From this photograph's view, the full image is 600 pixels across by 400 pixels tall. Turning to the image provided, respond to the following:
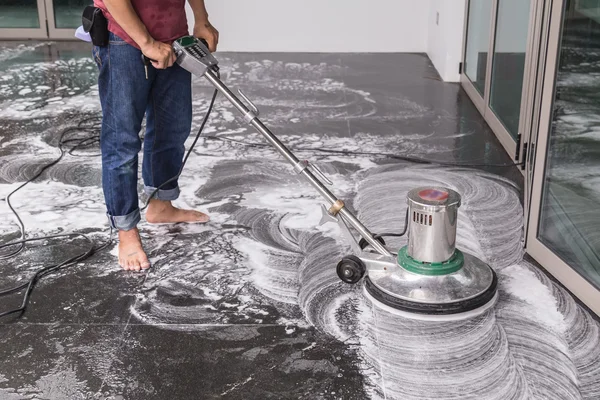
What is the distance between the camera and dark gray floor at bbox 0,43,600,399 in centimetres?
191

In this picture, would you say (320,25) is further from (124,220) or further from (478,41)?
(124,220)

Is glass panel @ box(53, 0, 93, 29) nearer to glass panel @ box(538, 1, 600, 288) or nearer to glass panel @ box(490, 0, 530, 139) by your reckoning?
glass panel @ box(490, 0, 530, 139)

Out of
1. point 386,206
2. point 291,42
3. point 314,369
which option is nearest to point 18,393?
point 314,369

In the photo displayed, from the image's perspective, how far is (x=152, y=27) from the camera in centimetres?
230

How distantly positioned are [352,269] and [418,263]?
0.19 metres

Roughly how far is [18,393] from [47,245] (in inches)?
33.3

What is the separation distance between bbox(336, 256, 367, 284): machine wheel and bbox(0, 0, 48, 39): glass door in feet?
14.7

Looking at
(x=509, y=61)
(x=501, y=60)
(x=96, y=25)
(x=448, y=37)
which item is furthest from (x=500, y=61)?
(x=96, y=25)

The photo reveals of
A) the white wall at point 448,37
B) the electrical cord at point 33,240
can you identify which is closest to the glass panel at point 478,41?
the white wall at point 448,37

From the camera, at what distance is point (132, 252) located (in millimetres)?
2498

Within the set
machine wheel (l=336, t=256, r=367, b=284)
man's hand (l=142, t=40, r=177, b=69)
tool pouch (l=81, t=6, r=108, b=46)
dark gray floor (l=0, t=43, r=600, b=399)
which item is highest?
tool pouch (l=81, t=6, r=108, b=46)

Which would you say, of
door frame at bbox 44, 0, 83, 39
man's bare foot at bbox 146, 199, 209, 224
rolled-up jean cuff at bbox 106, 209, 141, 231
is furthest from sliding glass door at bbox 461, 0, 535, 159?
door frame at bbox 44, 0, 83, 39

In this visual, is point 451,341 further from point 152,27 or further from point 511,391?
point 152,27

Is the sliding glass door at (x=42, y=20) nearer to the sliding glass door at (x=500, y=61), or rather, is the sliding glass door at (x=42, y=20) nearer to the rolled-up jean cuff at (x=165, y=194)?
the sliding glass door at (x=500, y=61)
